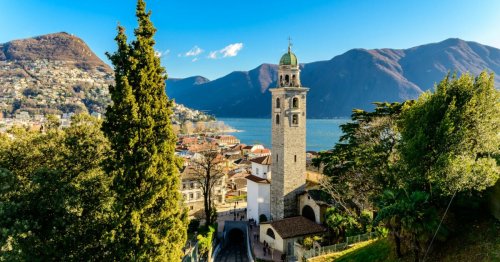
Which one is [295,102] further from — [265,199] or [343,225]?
[343,225]

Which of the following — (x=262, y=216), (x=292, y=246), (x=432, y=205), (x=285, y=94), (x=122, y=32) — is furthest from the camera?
(x=262, y=216)

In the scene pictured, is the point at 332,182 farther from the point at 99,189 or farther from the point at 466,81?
the point at 99,189

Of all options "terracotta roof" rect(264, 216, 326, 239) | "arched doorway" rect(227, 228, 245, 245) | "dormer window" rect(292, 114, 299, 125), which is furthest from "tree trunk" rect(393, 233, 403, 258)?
"arched doorway" rect(227, 228, 245, 245)

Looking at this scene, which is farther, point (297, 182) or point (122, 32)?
point (297, 182)

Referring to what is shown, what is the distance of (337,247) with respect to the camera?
62.0ft

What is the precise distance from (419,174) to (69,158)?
13252 millimetres

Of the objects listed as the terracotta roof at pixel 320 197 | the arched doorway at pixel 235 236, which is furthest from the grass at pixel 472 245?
the arched doorway at pixel 235 236

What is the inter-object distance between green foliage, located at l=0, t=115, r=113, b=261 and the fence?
1197 centimetres

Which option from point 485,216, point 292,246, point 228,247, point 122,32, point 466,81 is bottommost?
point 228,247

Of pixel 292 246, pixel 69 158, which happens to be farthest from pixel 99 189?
pixel 292 246

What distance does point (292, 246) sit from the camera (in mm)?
24766

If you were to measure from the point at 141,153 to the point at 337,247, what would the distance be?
1378 cm

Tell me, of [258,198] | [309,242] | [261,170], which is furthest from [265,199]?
[309,242]

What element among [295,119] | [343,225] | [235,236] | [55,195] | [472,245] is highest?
[295,119]
